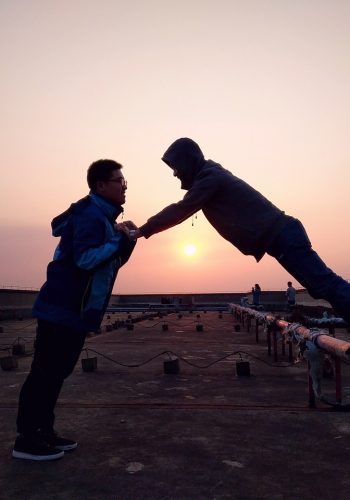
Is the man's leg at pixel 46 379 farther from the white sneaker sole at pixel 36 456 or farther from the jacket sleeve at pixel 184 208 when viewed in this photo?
the jacket sleeve at pixel 184 208

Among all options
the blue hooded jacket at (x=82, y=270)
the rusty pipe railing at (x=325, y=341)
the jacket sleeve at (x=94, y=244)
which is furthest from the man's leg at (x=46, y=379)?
the rusty pipe railing at (x=325, y=341)

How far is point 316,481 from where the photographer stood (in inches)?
93.2

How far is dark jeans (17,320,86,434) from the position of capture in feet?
9.67

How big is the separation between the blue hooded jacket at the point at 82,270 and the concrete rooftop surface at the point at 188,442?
894 millimetres

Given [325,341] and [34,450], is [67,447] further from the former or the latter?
[325,341]

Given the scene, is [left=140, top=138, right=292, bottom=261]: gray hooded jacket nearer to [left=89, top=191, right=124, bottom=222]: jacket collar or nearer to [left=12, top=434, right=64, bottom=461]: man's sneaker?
[left=89, top=191, right=124, bottom=222]: jacket collar

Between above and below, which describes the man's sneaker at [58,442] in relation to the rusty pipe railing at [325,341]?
below

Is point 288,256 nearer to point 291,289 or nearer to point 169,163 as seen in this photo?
point 169,163

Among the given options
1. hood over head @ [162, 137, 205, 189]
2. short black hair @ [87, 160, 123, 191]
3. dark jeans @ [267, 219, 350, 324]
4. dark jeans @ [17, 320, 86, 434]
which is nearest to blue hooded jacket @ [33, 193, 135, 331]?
dark jeans @ [17, 320, 86, 434]

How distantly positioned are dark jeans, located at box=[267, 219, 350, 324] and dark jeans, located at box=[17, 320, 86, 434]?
1588 millimetres

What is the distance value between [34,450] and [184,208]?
1.88 meters

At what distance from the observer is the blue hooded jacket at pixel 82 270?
2.92 metres

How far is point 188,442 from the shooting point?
9.93 ft

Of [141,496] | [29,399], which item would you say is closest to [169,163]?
[29,399]
